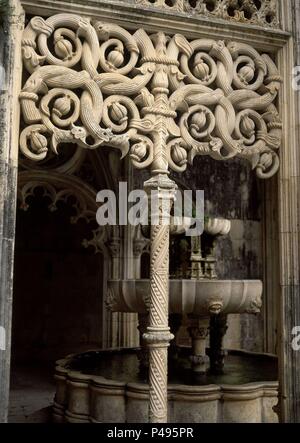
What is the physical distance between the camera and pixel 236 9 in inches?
137

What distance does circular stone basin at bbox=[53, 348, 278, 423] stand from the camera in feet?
13.7

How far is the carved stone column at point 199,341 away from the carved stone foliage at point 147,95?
208 centimetres

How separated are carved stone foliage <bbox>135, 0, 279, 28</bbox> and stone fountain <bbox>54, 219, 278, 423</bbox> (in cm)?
205

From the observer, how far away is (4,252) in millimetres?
2840

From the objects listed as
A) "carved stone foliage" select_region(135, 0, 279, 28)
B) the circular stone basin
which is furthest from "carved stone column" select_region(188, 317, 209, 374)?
"carved stone foliage" select_region(135, 0, 279, 28)

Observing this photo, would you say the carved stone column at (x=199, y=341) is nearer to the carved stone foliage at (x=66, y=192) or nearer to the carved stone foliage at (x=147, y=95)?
the carved stone foliage at (x=147, y=95)

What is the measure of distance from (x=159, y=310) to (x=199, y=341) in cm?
218

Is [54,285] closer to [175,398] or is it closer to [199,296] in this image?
[199,296]

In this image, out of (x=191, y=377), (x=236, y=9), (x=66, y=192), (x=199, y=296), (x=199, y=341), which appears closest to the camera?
(x=236, y=9)

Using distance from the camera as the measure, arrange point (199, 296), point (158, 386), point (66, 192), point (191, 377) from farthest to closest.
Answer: point (66, 192), point (191, 377), point (199, 296), point (158, 386)

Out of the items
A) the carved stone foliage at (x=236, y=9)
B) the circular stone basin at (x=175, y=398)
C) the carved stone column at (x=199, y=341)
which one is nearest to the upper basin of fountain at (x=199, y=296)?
the carved stone column at (x=199, y=341)

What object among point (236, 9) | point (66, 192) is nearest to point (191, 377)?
point (236, 9)

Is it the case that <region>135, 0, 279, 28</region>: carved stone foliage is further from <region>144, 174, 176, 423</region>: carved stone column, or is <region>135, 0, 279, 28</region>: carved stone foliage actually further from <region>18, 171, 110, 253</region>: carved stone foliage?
<region>18, 171, 110, 253</region>: carved stone foliage
